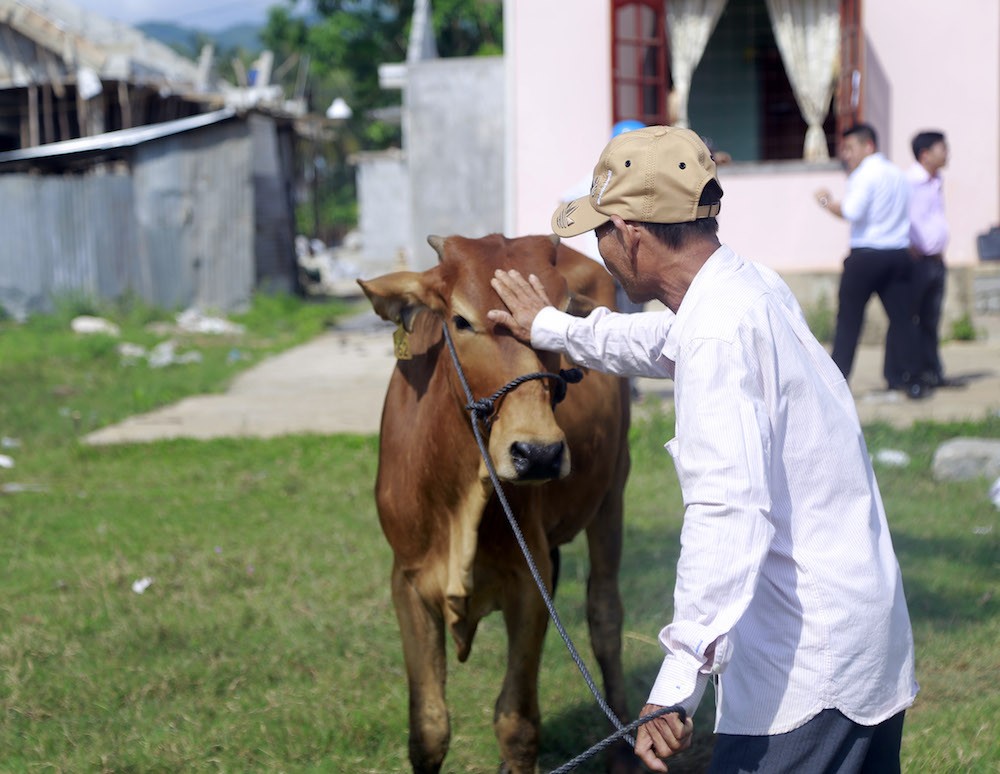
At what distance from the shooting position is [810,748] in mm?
2338

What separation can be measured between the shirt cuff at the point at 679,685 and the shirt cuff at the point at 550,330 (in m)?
1.16

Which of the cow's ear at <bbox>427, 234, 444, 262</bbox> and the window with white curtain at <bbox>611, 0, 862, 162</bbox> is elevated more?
the window with white curtain at <bbox>611, 0, 862, 162</bbox>

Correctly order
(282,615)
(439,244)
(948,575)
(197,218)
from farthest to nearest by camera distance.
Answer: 1. (197,218)
2. (948,575)
3. (282,615)
4. (439,244)

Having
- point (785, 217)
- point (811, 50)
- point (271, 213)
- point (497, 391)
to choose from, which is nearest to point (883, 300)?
point (785, 217)

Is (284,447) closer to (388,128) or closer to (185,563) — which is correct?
(185,563)

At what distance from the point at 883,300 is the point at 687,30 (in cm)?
499

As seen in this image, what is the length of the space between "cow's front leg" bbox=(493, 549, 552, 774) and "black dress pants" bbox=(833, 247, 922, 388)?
5428mm

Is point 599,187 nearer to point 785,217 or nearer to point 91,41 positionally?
point 785,217

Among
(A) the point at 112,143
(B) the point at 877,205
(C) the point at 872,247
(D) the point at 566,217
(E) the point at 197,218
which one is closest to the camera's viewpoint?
(D) the point at 566,217

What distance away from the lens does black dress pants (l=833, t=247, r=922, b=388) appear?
8961 millimetres

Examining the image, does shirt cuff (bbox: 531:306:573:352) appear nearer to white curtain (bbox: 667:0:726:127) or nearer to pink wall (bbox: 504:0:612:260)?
pink wall (bbox: 504:0:612:260)

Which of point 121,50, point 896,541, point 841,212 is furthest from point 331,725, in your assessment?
point 121,50

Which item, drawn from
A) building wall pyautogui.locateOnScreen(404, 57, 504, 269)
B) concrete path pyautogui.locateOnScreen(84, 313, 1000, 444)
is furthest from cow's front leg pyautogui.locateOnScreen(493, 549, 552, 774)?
building wall pyautogui.locateOnScreen(404, 57, 504, 269)

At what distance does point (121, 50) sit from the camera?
23.4 metres
